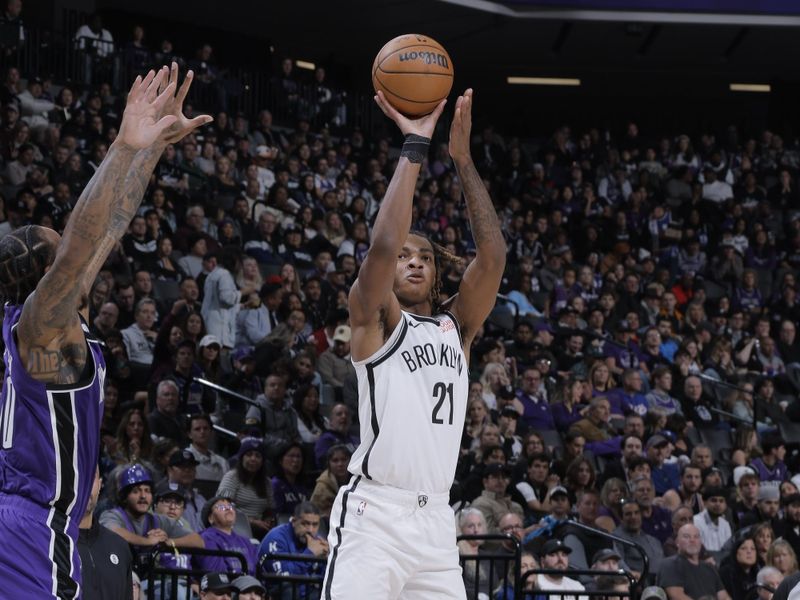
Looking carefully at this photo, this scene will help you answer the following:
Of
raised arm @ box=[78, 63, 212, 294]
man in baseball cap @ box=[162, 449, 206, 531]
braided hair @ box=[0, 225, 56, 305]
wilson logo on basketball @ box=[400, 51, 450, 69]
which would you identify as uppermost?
wilson logo on basketball @ box=[400, 51, 450, 69]

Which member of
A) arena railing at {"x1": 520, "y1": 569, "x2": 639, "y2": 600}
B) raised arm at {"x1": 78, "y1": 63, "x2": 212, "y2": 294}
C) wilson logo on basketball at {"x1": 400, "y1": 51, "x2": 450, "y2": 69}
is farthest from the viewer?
arena railing at {"x1": 520, "y1": 569, "x2": 639, "y2": 600}

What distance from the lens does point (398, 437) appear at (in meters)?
5.14

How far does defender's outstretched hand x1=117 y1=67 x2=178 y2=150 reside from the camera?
4586 mm

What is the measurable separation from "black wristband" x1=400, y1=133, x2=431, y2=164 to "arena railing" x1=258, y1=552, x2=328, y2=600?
3801 mm

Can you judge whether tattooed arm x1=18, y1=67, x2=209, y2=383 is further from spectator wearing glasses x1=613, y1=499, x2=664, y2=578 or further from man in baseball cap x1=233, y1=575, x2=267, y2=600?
spectator wearing glasses x1=613, y1=499, x2=664, y2=578

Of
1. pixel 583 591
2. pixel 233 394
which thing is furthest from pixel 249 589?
pixel 233 394

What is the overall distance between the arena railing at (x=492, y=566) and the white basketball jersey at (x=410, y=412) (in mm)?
3908

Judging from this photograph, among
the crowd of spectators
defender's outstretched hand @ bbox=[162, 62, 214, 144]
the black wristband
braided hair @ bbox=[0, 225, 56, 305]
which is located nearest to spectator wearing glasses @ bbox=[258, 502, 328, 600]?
the crowd of spectators

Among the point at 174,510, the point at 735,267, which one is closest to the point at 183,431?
the point at 174,510

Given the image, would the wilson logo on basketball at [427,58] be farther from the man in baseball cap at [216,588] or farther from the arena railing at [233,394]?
the arena railing at [233,394]

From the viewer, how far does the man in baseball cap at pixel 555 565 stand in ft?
32.2

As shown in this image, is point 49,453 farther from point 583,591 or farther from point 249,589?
Result: point 583,591

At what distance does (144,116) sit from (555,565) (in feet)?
21.1

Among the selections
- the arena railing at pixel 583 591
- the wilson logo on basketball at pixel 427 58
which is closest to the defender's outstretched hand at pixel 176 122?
the wilson logo on basketball at pixel 427 58
